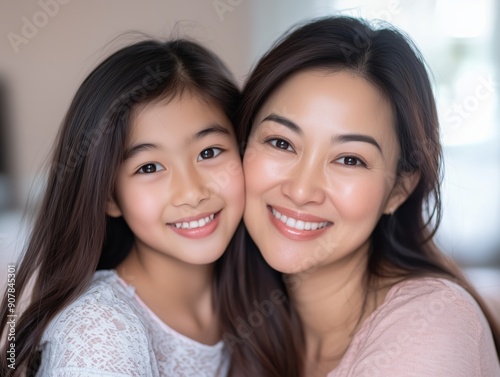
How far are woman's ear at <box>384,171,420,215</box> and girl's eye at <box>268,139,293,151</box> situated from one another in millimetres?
318

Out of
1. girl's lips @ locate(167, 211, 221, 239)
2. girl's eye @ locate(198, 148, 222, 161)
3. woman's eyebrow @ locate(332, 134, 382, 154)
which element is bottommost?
girl's lips @ locate(167, 211, 221, 239)

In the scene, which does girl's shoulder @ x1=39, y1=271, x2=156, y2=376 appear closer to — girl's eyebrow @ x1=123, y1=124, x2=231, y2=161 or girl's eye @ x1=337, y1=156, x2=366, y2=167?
girl's eyebrow @ x1=123, y1=124, x2=231, y2=161

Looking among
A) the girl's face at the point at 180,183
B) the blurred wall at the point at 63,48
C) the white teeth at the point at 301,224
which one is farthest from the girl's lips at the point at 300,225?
the blurred wall at the point at 63,48

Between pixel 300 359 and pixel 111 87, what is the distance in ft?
3.05

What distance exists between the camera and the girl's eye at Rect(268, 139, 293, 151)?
150cm

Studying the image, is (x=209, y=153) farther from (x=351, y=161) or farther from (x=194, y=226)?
(x=351, y=161)

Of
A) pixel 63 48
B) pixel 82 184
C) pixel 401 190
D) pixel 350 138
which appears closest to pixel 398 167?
A: pixel 401 190

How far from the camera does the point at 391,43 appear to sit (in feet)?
5.14

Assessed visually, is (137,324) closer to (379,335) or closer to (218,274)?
(218,274)

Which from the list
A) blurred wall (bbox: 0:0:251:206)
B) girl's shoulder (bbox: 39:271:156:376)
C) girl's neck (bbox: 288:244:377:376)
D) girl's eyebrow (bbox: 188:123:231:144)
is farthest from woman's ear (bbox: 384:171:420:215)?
blurred wall (bbox: 0:0:251:206)

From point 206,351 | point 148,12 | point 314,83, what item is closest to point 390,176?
point 314,83

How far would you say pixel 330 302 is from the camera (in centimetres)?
167

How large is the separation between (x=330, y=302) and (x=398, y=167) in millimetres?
431

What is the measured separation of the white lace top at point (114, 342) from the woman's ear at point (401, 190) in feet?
2.09
